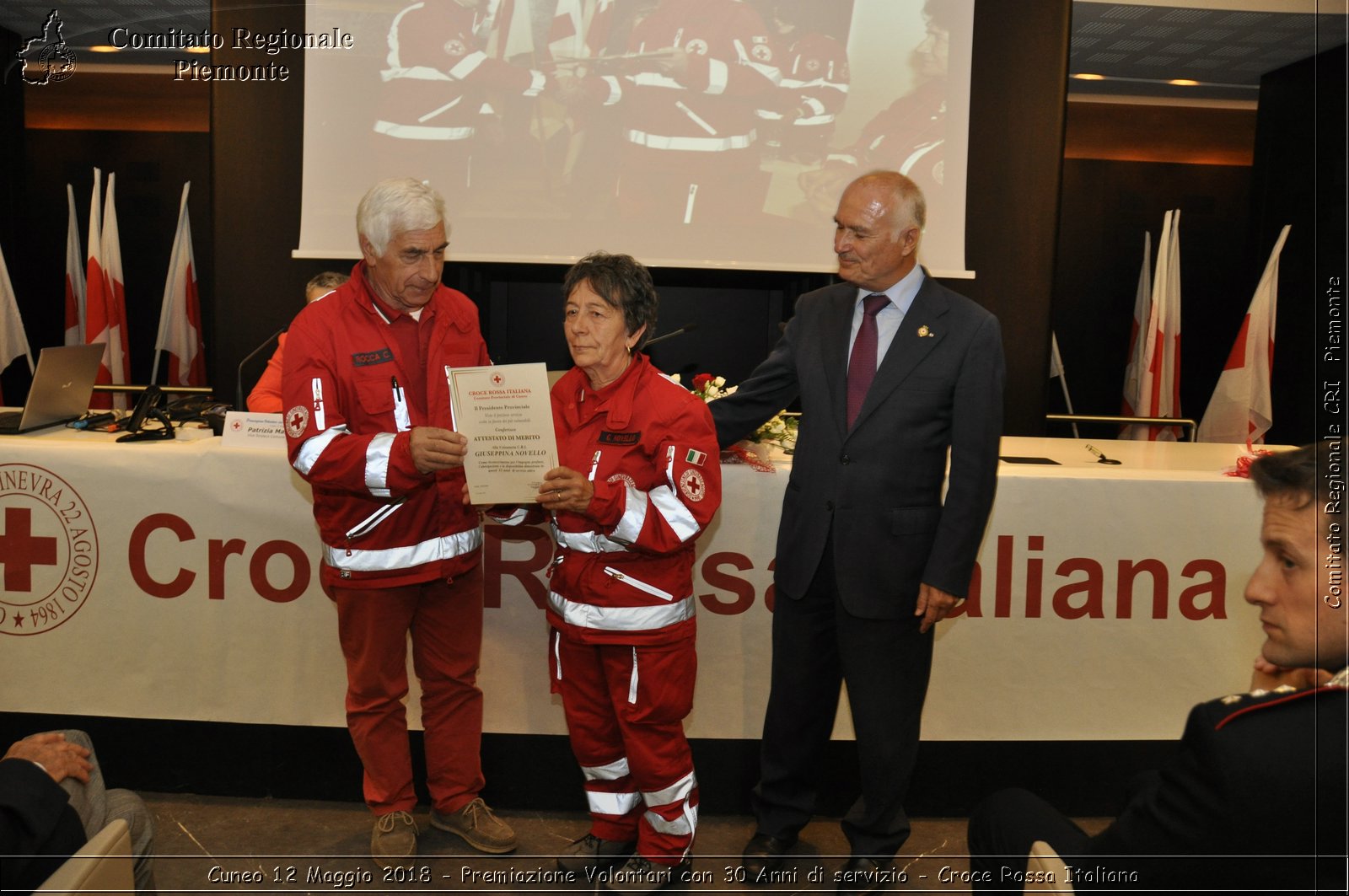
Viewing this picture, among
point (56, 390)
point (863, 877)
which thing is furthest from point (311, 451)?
point (863, 877)

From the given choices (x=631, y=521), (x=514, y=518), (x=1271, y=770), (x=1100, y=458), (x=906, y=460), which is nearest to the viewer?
(x=1271, y=770)

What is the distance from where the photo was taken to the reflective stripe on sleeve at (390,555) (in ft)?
8.82

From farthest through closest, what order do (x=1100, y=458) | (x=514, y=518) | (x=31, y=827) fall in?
(x=1100, y=458), (x=514, y=518), (x=31, y=827)

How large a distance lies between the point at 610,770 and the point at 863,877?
741 millimetres

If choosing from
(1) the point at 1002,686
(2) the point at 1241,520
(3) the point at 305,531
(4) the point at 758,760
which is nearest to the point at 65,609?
(3) the point at 305,531

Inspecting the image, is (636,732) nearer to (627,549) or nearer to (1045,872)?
(627,549)

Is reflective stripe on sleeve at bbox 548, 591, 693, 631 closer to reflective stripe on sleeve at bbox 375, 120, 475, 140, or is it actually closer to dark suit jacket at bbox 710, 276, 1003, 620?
dark suit jacket at bbox 710, 276, 1003, 620

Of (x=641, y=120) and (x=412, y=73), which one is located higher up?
(x=412, y=73)

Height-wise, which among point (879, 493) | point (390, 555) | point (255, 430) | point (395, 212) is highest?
point (395, 212)

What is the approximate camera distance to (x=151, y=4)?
7758mm

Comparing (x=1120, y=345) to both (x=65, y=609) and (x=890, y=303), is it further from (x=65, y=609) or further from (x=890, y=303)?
(x=65, y=609)

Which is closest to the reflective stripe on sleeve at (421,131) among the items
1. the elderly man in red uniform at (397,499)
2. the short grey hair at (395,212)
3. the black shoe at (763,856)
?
the elderly man in red uniform at (397,499)

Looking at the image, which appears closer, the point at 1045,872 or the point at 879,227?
the point at 1045,872

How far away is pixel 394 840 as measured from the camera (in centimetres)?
286
